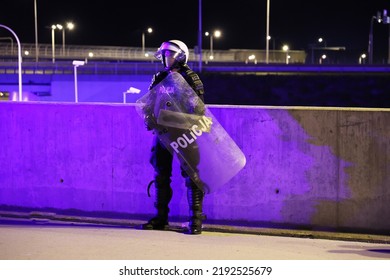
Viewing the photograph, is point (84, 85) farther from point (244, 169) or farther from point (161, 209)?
point (161, 209)

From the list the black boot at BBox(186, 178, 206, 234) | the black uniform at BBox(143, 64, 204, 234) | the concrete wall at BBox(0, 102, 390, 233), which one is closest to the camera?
the black uniform at BBox(143, 64, 204, 234)

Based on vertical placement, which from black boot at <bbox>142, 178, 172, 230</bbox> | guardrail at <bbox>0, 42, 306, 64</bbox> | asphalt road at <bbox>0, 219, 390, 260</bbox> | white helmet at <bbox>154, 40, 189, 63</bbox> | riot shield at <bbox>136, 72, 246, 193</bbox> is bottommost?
asphalt road at <bbox>0, 219, 390, 260</bbox>

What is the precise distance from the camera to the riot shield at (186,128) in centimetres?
694

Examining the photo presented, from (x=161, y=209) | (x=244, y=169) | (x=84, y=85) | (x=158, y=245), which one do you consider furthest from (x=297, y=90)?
(x=158, y=245)

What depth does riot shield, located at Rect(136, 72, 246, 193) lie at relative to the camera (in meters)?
6.94

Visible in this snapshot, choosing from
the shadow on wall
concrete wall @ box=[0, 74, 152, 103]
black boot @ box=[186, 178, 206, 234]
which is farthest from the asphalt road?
the shadow on wall

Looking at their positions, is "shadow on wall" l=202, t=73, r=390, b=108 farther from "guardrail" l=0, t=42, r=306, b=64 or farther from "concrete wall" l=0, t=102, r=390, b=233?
"concrete wall" l=0, t=102, r=390, b=233

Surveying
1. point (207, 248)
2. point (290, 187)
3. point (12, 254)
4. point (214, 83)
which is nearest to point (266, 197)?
point (290, 187)

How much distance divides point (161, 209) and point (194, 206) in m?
0.45

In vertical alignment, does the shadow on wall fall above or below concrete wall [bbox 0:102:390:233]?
above

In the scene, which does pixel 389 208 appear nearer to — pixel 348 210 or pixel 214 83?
pixel 348 210

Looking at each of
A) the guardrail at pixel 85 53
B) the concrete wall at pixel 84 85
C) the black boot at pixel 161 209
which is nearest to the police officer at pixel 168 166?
the black boot at pixel 161 209

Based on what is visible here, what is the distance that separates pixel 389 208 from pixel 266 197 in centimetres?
127

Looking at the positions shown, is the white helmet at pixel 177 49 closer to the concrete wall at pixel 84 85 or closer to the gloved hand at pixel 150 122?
the gloved hand at pixel 150 122
